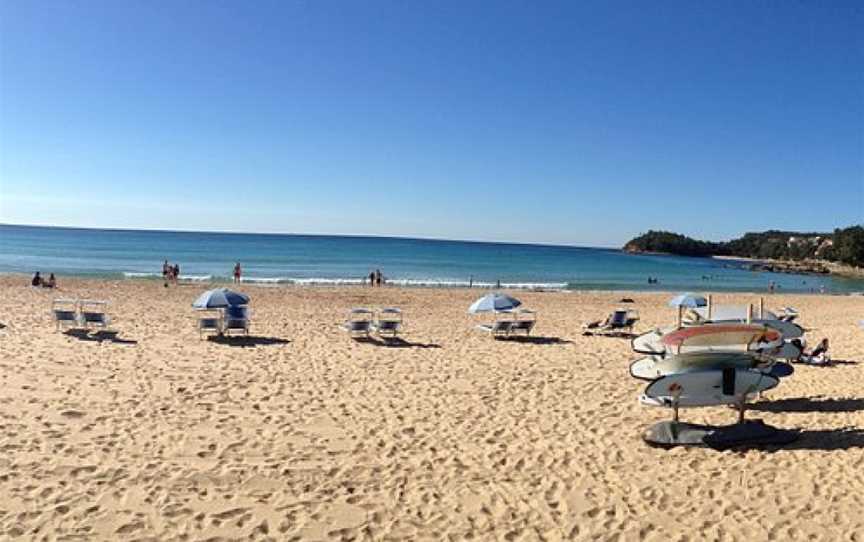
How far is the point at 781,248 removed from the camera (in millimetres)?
131000

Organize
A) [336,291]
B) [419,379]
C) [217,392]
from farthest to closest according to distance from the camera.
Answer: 1. [336,291]
2. [419,379]
3. [217,392]

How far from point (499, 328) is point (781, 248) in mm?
133436

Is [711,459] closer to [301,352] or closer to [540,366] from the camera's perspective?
[540,366]

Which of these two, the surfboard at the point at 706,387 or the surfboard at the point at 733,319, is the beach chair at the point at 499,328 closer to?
the surfboard at the point at 733,319

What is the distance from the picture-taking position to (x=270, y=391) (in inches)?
392

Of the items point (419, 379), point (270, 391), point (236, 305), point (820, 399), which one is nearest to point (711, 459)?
point (820, 399)

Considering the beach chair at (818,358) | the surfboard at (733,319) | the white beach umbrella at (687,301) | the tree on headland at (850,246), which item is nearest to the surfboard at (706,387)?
the surfboard at (733,319)

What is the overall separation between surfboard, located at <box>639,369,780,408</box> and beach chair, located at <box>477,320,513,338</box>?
8.17 metres

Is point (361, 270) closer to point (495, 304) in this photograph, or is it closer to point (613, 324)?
point (613, 324)

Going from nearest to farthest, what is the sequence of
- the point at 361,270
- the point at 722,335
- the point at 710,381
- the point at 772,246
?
1. the point at 710,381
2. the point at 722,335
3. the point at 361,270
4. the point at 772,246

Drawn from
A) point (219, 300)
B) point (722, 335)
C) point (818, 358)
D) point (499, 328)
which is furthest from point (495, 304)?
point (722, 335)

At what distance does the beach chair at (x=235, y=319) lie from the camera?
14.9 meters

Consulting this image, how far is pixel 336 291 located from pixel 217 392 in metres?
23.9

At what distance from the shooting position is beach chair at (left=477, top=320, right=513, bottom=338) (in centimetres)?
1612
